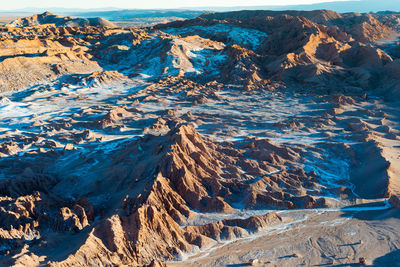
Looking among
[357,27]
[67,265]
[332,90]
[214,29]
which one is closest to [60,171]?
[67,265]

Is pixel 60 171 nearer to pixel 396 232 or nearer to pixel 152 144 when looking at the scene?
pixel 152 144

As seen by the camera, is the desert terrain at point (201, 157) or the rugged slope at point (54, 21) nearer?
the desert terrain at point (201, 157)

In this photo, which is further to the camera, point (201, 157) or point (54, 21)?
point (54, 21)

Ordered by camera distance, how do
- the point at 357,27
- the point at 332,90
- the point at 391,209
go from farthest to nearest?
the point at 357,27
the point at 332,90
the point at 391,209

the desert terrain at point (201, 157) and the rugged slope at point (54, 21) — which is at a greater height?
the rugged slope at point (54, 21)

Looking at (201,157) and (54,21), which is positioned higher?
(54,21)

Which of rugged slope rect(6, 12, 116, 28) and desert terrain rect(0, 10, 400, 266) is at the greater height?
rugged slope rect(6, 12, 116, 28)

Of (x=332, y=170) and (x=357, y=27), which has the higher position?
(x=357, y=27)

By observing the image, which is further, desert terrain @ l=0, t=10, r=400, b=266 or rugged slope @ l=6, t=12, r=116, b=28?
rugged slope @ l=6, t=12, r=116, b=28
